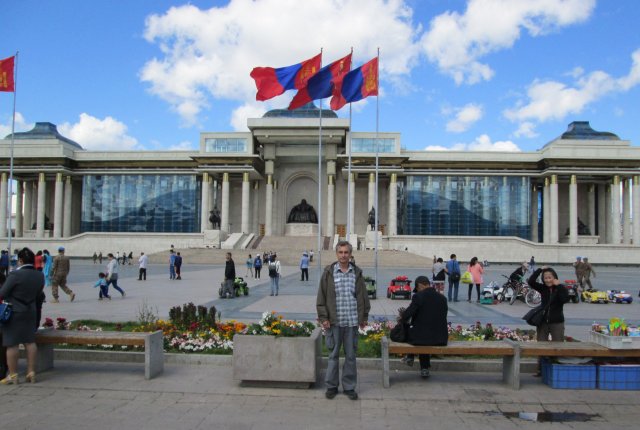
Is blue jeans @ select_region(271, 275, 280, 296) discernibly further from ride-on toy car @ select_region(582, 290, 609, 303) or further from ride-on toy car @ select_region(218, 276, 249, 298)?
ride-on toy car @ select_region(582, 290, 609, 303)

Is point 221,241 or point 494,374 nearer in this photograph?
point 494,374

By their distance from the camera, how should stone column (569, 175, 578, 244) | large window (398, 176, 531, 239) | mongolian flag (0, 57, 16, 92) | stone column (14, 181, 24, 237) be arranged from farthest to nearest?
stone column (14, 181, 24, 237)
large window (398, 176, 531, 239)
stone column (569, 175, 578, 244)
mongolian flag (0, 57, 16, 92)

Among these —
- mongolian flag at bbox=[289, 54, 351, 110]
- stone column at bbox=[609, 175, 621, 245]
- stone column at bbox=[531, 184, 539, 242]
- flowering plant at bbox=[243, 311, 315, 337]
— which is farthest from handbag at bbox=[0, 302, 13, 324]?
stone column at bbox=[531, 184, 539, 242]

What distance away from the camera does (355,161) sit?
190 feet

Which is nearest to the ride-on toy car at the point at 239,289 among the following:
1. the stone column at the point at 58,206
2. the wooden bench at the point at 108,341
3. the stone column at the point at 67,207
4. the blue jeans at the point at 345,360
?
the wooden bench at the point at 108,341

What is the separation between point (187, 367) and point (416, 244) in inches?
1960

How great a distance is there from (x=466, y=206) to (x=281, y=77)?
47.2 meters

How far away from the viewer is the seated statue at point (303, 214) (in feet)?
212

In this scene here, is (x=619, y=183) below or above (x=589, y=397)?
above

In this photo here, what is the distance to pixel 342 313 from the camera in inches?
266

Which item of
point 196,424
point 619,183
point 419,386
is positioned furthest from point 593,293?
point 619,183

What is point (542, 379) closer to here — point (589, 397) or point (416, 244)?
point (589, 397)

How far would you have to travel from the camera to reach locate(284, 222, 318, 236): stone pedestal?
63531 mm

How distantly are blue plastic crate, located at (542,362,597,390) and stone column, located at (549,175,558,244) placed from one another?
55.1 meters
